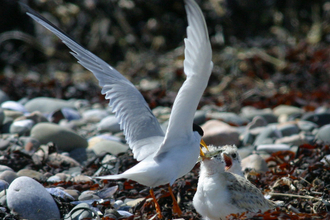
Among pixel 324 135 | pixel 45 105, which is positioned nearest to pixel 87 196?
pixel 324 135

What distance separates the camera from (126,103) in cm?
404

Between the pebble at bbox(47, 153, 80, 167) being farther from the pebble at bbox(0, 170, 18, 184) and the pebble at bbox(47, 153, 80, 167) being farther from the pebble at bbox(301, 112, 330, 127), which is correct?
the pebble at bbox(301, 112, 330, 127)

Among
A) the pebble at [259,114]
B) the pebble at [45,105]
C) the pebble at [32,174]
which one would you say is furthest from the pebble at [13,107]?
the pebble at [259,114]

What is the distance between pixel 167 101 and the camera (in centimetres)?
834

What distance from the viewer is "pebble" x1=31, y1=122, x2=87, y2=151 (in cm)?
555

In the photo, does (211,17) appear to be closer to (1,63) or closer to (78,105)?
(78,105)

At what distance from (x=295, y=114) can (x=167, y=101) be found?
2.48 meters

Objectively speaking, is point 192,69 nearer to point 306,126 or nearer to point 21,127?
point 21,127

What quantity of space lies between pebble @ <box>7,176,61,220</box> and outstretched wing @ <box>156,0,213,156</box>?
44.4 inches

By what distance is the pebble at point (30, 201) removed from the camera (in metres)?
3.29

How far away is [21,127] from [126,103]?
2634 millimetres

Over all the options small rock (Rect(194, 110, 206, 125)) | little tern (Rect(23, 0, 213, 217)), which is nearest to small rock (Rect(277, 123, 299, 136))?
small rock (Rect(194, 110, 206, 125))

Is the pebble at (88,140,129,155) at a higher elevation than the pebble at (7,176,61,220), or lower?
higher

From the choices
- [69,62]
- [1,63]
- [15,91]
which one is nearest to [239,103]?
[15,91]
